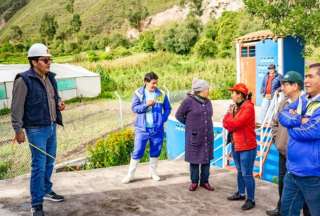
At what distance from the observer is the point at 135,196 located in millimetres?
5234

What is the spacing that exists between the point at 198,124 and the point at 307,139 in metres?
2.39

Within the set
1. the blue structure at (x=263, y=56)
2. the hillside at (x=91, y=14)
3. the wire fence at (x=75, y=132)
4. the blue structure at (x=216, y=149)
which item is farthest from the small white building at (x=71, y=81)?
the hillside at (x=91, y=14)

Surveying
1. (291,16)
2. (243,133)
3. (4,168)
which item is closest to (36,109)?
(243,133)

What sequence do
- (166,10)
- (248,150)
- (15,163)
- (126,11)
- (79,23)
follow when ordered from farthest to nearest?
(166,10) → (126,11) → (79,23) → (15,163) → (248,150)

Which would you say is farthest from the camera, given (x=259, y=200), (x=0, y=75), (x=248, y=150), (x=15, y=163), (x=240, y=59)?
(x=0, y=75)

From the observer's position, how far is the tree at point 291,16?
11.9m

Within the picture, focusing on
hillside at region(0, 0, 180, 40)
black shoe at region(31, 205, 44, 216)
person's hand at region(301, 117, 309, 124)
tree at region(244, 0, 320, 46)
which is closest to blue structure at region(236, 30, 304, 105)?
tree at region(244, 0, 320, 46)

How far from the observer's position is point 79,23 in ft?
252

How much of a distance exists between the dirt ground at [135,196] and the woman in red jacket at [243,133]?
0.34m

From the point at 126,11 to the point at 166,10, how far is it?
10.1m

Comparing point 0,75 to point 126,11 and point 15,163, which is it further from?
point 126,11

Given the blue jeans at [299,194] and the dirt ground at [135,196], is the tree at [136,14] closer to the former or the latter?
the dirt ground at [135,196]

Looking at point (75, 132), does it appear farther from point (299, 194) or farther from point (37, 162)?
point (299, 194)

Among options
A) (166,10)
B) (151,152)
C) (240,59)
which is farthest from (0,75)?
(166,10)
